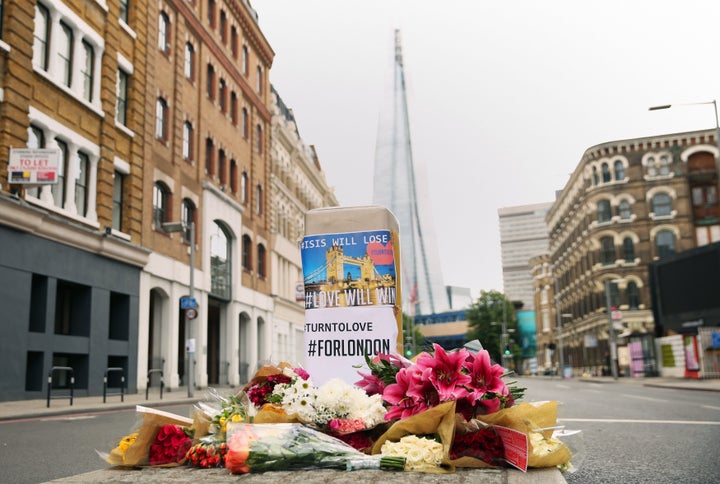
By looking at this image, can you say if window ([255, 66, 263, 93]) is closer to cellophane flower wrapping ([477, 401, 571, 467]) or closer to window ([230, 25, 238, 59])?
window ([230, 25, 238, 59])

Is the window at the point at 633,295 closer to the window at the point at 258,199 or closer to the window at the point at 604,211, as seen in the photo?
the window at the point at 604,211

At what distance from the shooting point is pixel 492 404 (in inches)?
146

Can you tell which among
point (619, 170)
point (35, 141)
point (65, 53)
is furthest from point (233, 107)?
point (619, 170)

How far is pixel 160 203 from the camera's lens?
93.9 feet

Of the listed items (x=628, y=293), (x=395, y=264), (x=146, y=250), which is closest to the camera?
(x=395, y=264)

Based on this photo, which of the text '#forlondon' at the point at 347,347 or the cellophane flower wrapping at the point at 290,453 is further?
the text '#forlondon' at the point at 347,347

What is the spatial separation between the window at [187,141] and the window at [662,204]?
4657 centimetres

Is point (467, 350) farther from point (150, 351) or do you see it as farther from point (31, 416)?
point (150, 351)

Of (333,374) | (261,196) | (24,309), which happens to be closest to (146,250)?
(24,309)

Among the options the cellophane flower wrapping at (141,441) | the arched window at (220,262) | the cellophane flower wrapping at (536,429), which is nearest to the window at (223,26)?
the arched window at (220,262)

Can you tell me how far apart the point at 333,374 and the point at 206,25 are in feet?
107

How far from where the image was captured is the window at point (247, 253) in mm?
38903

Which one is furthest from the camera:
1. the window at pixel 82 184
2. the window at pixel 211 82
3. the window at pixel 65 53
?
the window at pixel 211 82

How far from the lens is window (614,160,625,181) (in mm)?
65062
